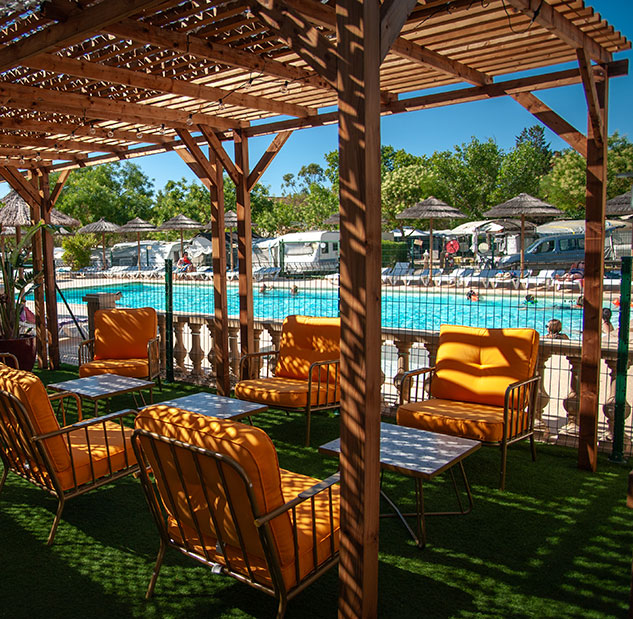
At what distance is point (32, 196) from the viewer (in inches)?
338

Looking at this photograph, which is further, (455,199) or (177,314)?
(455,199)

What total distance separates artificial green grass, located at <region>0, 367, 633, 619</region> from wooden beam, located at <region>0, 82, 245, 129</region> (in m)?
3.25

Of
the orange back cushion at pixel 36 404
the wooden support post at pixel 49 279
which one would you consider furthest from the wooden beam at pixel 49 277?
the orange back cushion at pixel 36 404

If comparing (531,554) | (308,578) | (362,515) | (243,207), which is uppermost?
(243,207)

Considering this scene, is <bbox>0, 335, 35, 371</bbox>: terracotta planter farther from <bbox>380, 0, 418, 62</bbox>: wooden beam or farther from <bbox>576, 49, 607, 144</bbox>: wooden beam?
<bbox>576, 49, 607, 144</bbox>: wooden beam

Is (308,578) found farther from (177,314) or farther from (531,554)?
(177,314)

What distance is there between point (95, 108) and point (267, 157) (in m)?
1.87

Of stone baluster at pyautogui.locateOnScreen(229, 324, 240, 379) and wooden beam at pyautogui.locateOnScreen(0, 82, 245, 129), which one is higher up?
wooden beam at pyautogui.locateOnScreen(0, 82, 245, 129)

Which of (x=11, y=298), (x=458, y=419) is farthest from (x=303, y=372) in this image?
(x=11, y=298)

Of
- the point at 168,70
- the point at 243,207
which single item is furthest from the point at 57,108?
the point at 243,207

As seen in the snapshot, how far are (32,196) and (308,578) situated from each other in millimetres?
7845

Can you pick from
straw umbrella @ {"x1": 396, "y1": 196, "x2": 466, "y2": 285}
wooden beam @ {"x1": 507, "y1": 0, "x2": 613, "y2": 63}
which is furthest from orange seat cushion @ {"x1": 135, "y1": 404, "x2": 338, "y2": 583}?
straw umbrella @ {"x1": 396, "y1": 196, "x2": 466, "y2": 285}

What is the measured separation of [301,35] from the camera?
100 inches

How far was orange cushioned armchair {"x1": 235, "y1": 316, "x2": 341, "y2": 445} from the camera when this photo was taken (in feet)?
17.1
